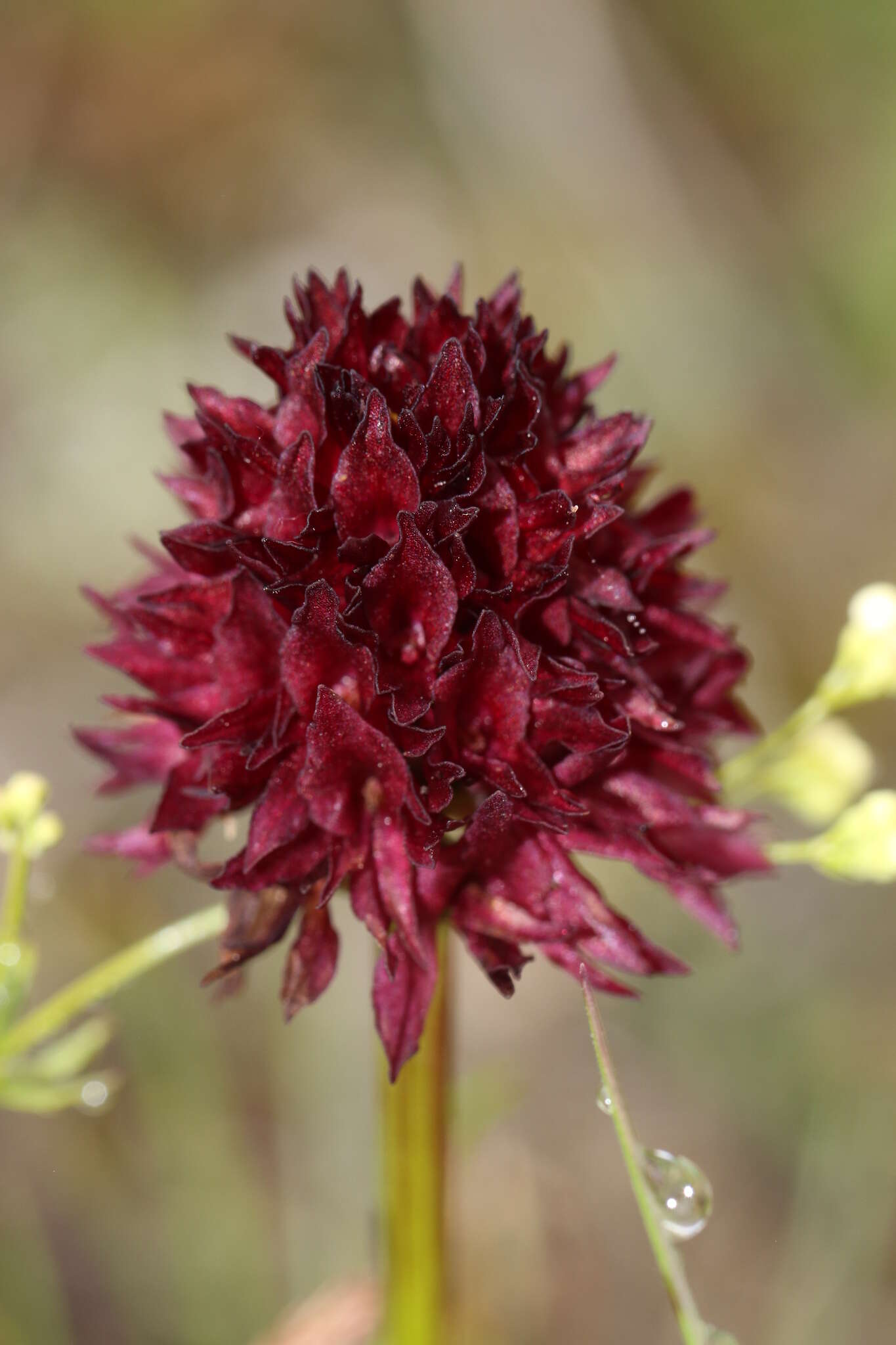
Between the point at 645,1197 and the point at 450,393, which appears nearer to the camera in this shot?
the point at 645,1197

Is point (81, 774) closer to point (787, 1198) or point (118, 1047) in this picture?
point (118, 1047)

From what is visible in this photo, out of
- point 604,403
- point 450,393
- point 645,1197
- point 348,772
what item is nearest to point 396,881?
point 348,772

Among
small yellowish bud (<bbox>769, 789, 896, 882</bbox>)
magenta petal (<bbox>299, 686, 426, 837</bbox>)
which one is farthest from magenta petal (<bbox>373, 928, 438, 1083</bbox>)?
small yellowish bud (<bbox>769, 789, 896, 882</bbox>)

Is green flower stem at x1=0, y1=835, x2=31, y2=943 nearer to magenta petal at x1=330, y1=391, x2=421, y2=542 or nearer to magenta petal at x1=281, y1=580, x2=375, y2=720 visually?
magenta petal at x1=281, y1=580, x2=375, y2=720

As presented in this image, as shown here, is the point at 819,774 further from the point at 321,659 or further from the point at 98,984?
the point at 98,984

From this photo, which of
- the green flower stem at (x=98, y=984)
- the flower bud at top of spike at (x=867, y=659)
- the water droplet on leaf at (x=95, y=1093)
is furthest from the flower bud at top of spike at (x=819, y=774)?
the water droplet on leaf at (x=95, y=1093)
